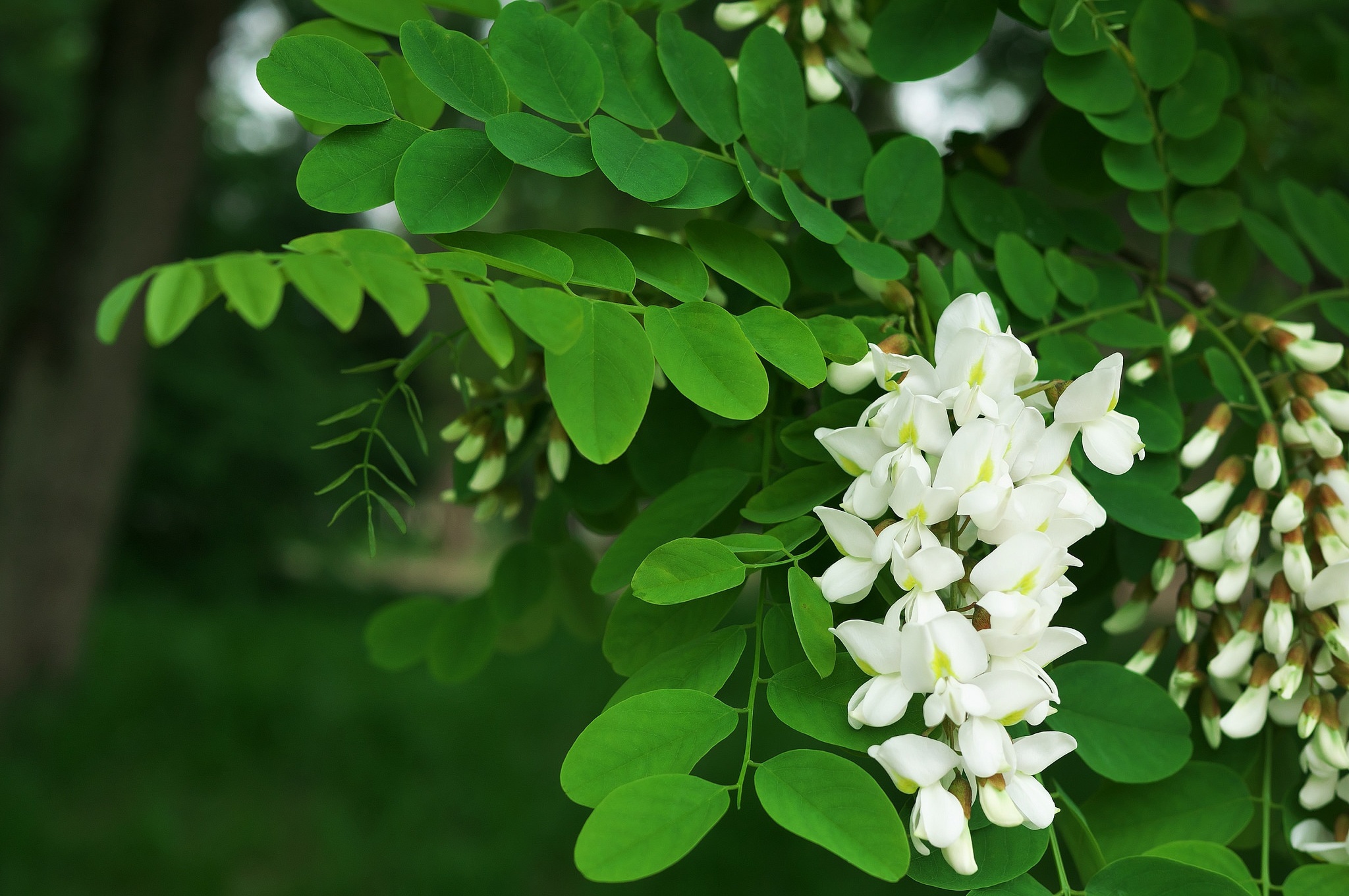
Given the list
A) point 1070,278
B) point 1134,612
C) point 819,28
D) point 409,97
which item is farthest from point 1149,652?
point 409,97

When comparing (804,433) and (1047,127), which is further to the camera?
(1047,127)

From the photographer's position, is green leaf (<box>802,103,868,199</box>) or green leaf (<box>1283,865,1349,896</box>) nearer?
green leaf (<box>1283,865,1349,896</box>)

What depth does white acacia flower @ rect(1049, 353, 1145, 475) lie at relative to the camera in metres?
0.45

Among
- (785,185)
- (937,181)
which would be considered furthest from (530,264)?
(937,181)

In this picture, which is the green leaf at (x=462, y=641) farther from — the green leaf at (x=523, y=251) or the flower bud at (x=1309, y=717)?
the flower bud at (x=1309, y=717)

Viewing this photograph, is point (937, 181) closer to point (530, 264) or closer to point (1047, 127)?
point (1047, 127)

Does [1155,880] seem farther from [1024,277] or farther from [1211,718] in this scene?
[1024,277]

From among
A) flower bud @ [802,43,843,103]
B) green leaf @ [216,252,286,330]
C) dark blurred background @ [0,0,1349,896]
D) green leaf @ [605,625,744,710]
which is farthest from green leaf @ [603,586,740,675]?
dark blurred background @ [0,0,1349,896]

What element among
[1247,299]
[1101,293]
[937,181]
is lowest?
[1247,299]

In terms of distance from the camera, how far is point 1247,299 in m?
1.18

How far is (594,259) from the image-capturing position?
497 millimetres

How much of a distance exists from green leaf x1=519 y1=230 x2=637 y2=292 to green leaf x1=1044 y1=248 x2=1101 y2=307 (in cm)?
28

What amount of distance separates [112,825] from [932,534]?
263 cm

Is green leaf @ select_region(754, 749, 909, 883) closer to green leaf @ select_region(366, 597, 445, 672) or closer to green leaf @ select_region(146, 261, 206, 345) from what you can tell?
green leaf @ select_region(146, 261, 206, 345)
